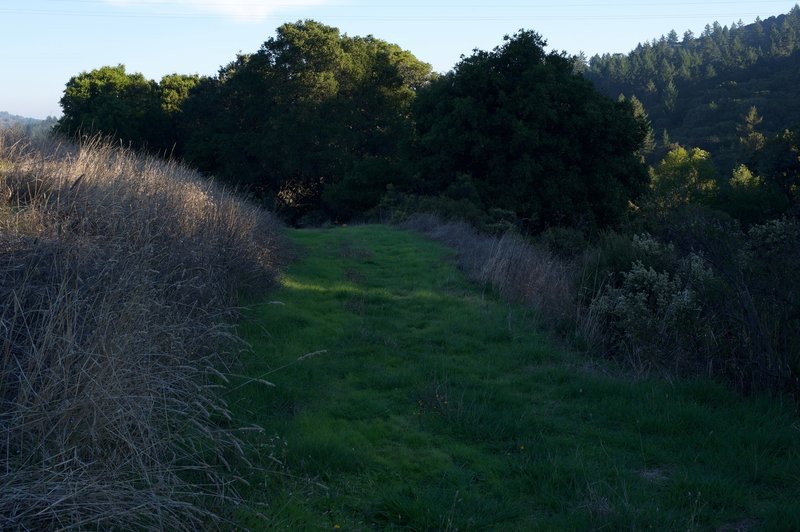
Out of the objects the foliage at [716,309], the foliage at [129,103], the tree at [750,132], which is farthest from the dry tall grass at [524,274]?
the tree at [750,132]

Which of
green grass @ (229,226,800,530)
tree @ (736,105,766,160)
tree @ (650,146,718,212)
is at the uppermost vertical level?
tree @ (736,105,766,160)

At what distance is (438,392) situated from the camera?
6.27 meters

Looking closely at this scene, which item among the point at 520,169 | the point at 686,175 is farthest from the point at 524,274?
the point at 686,175

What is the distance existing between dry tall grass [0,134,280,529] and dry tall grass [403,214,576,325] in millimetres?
4781

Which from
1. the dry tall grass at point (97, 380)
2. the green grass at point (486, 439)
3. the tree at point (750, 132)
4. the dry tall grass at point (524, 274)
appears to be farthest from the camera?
the tree at point (750, 132)

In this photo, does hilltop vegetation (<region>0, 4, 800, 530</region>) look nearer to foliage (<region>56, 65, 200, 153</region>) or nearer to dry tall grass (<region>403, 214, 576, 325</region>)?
dry tall grass (<region>403, 214, 576, 325</region>)

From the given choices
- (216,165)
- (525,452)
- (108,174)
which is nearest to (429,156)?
(216,165)

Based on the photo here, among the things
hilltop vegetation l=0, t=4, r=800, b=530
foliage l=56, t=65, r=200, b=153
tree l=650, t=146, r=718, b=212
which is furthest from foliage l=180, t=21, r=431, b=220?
hilltop vegetation l=0, t=4, r=800, b=530

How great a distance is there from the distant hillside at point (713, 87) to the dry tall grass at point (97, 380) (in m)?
56.0

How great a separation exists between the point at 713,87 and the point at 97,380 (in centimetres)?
8766

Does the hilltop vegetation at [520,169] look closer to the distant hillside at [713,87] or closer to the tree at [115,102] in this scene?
the tree at [115,102]

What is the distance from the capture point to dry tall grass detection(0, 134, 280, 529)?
131 inches

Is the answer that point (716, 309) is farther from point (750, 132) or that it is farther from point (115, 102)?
point (750, 132)

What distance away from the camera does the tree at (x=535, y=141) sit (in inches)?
1094
